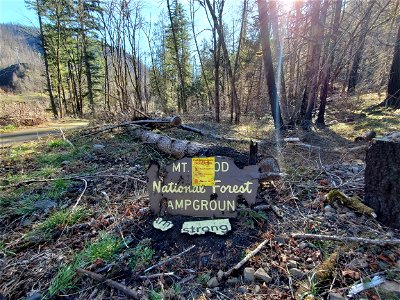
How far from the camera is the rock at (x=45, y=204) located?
2.57m

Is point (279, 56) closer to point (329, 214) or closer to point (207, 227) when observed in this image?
point (329, 214)

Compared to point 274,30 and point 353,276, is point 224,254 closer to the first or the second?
point 353,276

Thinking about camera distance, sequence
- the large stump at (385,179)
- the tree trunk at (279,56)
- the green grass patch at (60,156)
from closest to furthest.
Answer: the large stump at (385,179) → the green grass patch at (60,156) → the tree trunk at (279,56)

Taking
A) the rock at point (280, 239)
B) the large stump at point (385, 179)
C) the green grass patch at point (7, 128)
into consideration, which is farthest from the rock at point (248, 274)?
the green grass patch at point (7, 128)

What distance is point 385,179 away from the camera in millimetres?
1945

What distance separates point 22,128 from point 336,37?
35.5 ft

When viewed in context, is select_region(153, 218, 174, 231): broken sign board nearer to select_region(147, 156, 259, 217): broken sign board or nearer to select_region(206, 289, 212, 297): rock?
select_region(147, 156, 259, 217): broken sign board

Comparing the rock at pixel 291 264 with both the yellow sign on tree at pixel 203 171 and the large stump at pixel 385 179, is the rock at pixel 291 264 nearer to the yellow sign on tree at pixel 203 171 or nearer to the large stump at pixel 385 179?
the yellow sign on tree at pixel 203 171

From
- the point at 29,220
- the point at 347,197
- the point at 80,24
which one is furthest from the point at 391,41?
the point at 80,24

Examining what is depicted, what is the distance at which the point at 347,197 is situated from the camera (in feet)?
7.41

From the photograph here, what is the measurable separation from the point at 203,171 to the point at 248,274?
94 centimetres

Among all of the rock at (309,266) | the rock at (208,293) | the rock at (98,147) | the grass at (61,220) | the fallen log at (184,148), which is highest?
the fallen log at (184,148)

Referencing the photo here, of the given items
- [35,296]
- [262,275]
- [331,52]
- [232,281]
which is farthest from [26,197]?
[331,52]

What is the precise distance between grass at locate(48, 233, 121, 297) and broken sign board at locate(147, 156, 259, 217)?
56 centimetres
